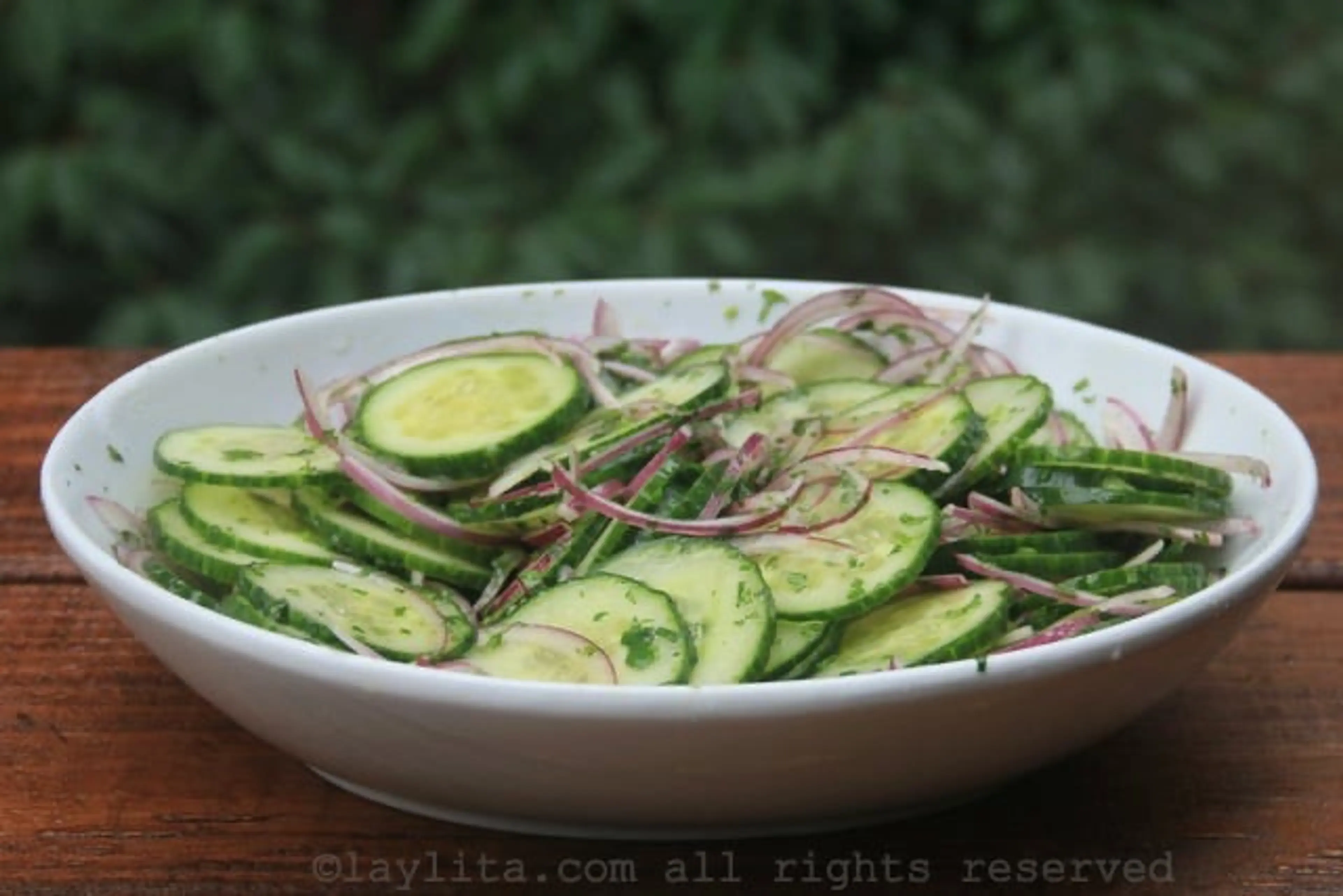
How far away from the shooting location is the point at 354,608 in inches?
42.8

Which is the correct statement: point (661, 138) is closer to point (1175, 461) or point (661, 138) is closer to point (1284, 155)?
point (1284, 155)

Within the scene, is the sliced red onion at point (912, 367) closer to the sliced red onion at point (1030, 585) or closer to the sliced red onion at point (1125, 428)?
the sliced red onion at point (1125, 428)

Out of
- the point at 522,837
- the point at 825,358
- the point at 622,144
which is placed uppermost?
the point at 825,358

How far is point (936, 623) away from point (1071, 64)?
2120 millimetres

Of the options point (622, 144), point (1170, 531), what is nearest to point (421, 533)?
point (1170, 531)

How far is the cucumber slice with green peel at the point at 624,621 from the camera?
3.22 ft

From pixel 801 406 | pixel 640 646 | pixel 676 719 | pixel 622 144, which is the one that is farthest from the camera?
pixel 622 144

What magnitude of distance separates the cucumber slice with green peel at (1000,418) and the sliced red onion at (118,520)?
484mm

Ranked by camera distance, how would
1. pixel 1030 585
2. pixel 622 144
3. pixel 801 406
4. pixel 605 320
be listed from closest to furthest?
pixel 1030 585 < pixel 801 406 < pixel 605 320 < pixel 622 144

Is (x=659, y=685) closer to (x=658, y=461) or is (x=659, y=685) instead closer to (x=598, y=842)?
(x=598, y=842)

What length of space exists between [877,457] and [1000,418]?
110 mm

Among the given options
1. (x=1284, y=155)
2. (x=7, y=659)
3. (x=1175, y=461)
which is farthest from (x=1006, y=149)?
(x=7, y=659)

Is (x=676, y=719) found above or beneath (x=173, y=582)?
above

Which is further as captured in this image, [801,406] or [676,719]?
[801,406]
